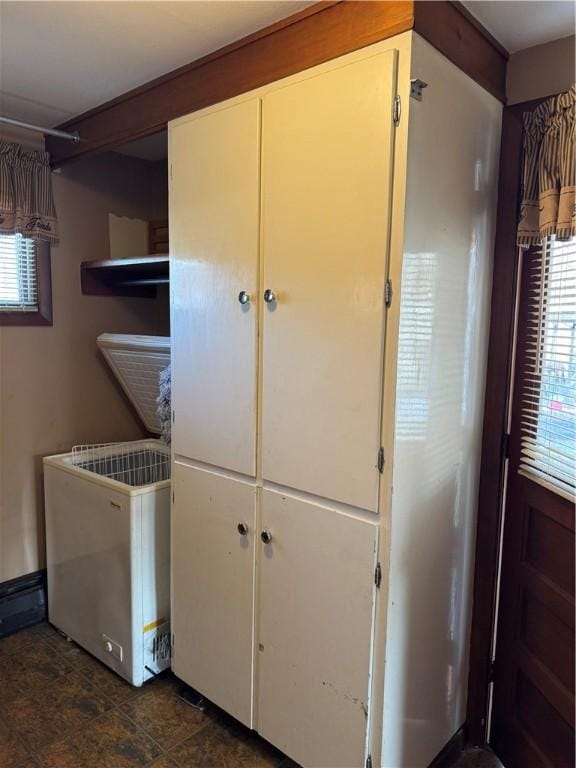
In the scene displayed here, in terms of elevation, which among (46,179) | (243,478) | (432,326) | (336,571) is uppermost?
(46,179)

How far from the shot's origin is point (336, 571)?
1.47 metres

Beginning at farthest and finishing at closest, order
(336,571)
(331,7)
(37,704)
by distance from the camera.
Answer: (37,704), (336,571), (331,7)

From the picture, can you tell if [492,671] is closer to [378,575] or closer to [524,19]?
[378,575]

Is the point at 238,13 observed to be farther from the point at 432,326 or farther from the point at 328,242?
the point at 432,326

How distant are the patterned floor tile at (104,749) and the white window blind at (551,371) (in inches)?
60.8

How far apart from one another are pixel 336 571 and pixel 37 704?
4.39 ft

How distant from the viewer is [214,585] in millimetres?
1806

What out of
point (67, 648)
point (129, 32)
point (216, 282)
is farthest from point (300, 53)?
point (67, 648)

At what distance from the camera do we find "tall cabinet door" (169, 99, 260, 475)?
1.61 meters

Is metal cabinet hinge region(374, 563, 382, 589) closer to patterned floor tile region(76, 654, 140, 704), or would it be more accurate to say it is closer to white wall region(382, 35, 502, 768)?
white wall region(382, 35, 502, 768)

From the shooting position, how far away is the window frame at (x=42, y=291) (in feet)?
7.80

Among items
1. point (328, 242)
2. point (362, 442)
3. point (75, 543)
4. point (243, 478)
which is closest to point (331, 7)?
point (328, 242)

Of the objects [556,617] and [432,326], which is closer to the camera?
[432,326]

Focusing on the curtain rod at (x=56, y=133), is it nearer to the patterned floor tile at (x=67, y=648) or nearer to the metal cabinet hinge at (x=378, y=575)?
the metal cabinet hinge at (x=378, y=575)
